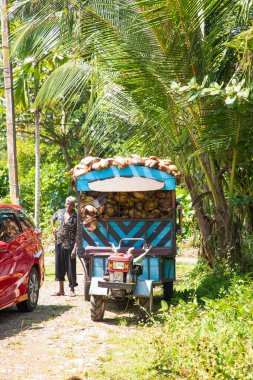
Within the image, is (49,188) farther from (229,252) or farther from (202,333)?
(202,333)

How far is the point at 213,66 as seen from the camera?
11.7 metres

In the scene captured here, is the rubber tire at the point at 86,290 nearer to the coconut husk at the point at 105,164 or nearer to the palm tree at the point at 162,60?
the coconut husk at the point at 105,164

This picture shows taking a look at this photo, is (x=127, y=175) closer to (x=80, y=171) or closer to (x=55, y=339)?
(x=80, y=171)

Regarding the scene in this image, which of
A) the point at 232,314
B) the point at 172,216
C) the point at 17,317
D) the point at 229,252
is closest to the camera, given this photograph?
the point at 232,314

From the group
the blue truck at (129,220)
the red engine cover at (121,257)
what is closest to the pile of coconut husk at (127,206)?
the blue truck at (129,220)

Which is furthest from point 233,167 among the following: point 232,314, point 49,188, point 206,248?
point 49,188

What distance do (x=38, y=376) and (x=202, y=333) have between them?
1.68m

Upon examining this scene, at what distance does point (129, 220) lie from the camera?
11.9 metres

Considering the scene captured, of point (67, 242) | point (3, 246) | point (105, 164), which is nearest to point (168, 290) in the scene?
point (67, 242)

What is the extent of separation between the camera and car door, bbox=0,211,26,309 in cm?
1009

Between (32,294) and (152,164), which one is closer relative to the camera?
(32,294)

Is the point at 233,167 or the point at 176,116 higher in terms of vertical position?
the point at 176,116

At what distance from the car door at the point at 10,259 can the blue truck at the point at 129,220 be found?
1083 millimetres

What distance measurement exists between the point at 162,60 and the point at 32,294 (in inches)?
161
